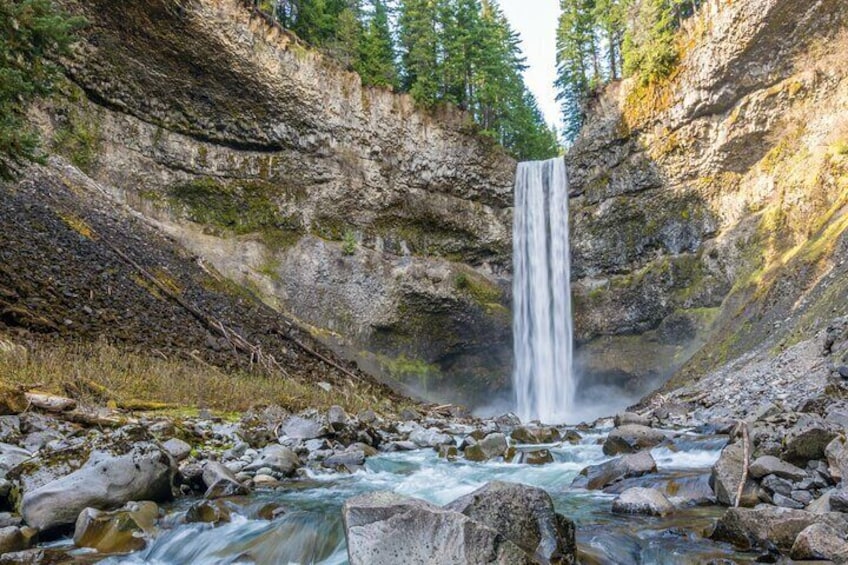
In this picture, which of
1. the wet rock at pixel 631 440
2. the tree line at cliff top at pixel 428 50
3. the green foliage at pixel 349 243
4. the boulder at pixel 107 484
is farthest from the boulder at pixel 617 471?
the tree line at cliff top at pixel 428 50

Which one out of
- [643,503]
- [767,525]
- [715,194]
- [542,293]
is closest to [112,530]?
[643,503]

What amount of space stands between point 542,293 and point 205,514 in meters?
25.0

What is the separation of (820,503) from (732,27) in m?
23.3

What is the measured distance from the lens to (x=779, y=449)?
18.5ft

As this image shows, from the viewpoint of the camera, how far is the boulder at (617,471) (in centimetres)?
655

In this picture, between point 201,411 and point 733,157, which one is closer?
point 201,411

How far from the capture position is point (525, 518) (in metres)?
3.89

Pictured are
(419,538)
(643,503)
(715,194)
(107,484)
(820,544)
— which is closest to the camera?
(419,538)

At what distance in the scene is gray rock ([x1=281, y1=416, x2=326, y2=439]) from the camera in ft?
28.4

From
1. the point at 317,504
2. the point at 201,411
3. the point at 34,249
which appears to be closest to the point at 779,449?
the point at 317,504

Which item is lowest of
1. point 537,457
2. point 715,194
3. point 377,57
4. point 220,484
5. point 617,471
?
point 537,457

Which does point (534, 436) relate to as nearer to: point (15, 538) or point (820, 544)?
point (820, 544)

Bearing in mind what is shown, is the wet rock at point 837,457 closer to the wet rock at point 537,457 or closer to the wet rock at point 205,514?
the wet rock at point 537,457

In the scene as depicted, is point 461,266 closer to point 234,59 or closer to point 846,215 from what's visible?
point 234,59
